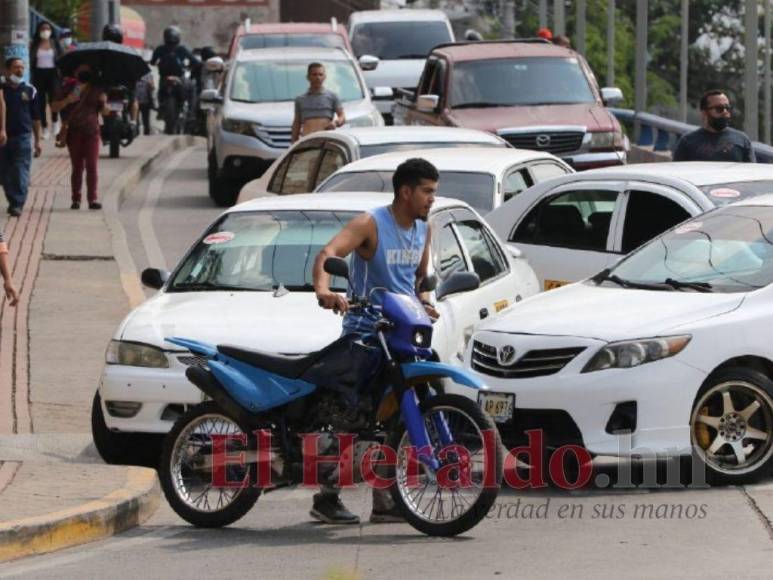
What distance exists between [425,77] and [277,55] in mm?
1927

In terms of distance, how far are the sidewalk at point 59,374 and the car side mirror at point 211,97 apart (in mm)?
1549

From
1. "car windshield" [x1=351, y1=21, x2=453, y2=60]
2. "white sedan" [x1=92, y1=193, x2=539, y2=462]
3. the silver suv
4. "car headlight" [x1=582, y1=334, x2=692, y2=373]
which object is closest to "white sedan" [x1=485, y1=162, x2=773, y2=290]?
"white sedan" [x1=92, y1=193, x2=539, y2=462]

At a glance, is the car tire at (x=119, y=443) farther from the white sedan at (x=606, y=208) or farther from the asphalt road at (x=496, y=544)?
the white sedan at (x=606, y=208)

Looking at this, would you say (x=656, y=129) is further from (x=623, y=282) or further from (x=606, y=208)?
(x=623, y=282)

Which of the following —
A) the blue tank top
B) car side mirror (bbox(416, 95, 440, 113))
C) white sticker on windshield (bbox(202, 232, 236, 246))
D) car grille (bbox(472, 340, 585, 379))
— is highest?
the blue tank top

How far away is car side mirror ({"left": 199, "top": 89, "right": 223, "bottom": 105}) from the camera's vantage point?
27500 mm

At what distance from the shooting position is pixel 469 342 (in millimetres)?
11500

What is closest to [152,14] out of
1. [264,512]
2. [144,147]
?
[144,147]

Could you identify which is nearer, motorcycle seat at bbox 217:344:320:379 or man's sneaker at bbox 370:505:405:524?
motorcycle seat at bbox 217:344:320:379

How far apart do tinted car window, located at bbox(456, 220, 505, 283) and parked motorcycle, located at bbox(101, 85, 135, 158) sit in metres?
17.6

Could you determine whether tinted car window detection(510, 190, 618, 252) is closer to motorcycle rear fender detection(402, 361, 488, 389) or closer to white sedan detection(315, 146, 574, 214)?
white sedan detection(315, 146, 574, 214)

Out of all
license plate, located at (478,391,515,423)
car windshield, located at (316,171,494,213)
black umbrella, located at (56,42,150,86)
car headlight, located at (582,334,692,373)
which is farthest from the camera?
black umbrella, located at (56,42,150,86)

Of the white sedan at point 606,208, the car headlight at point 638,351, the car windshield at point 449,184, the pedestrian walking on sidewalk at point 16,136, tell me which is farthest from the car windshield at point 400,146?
the car headlight at point 638,351

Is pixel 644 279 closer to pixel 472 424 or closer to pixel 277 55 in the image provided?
pixel 472 424
